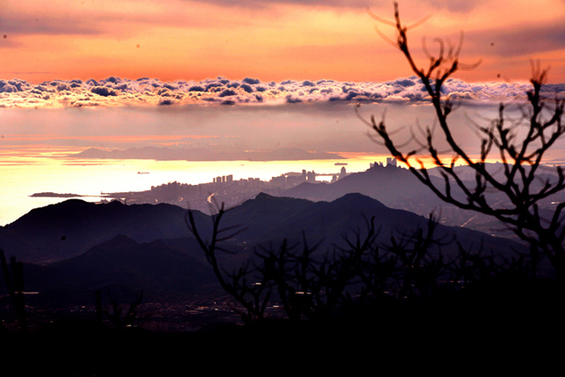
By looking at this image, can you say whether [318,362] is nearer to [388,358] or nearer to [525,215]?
[388,358]

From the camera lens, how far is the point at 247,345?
86.5 ft

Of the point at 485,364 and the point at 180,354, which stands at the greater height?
the point at 485,364

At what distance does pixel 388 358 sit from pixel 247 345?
10.5m

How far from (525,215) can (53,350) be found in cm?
6522

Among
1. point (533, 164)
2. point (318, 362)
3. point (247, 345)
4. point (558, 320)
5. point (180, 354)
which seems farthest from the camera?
point (180, 354)

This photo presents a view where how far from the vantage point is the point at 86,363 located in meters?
53.8

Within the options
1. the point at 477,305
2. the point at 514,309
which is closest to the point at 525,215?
the point at 514,309

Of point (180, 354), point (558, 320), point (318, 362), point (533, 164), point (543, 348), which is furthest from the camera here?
point (180, 354)

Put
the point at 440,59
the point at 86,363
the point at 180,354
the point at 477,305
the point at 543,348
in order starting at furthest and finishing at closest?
the point at 86,363 < the point at 180,354 < the point at 477,305 < the point at 543,348 < the point at 440,59

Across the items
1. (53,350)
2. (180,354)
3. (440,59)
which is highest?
(440,59)

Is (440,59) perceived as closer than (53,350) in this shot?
Yes

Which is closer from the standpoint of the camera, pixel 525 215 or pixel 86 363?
pixel 525 215

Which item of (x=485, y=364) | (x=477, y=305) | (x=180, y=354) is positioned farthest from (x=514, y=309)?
(x=180, y=354)

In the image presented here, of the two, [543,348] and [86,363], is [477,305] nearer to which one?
[543,348]
